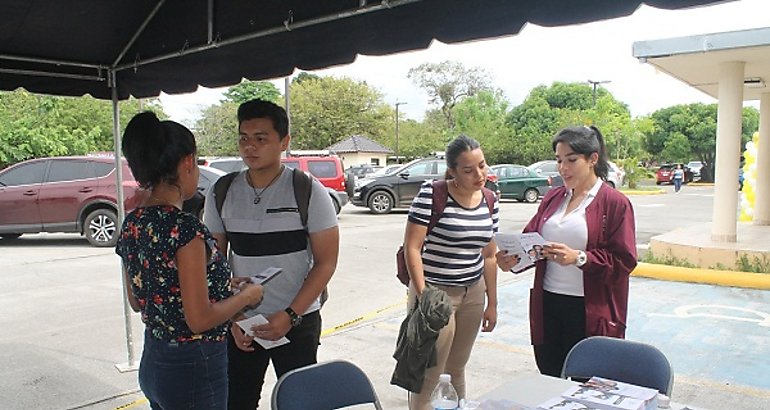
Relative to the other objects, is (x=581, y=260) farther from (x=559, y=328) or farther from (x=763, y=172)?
(x=763, y=172)

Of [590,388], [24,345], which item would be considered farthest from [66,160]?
[590,388]

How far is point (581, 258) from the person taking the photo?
271 cm

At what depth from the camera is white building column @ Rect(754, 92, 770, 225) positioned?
1188 cm

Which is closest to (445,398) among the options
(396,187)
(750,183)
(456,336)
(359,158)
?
(456,336)

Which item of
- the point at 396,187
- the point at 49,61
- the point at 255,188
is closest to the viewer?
the point at 255,188

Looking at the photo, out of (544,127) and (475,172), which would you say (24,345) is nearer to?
(475,172)

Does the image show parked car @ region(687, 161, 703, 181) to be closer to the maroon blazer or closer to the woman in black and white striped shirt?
the woman in black and white striped shirt

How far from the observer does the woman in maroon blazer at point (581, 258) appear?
9.07ft

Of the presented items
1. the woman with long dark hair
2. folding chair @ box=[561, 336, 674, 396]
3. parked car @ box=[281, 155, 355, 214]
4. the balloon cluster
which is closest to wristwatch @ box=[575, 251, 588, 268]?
folding chair @ box=[561, 336, 674, 396]

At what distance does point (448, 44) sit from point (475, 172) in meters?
0.77

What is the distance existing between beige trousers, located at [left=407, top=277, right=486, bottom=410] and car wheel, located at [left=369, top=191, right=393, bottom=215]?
44.5 feet

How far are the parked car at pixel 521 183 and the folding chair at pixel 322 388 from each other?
18684 mm

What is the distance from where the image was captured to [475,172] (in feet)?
10.3

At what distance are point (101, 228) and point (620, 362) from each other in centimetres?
1039
